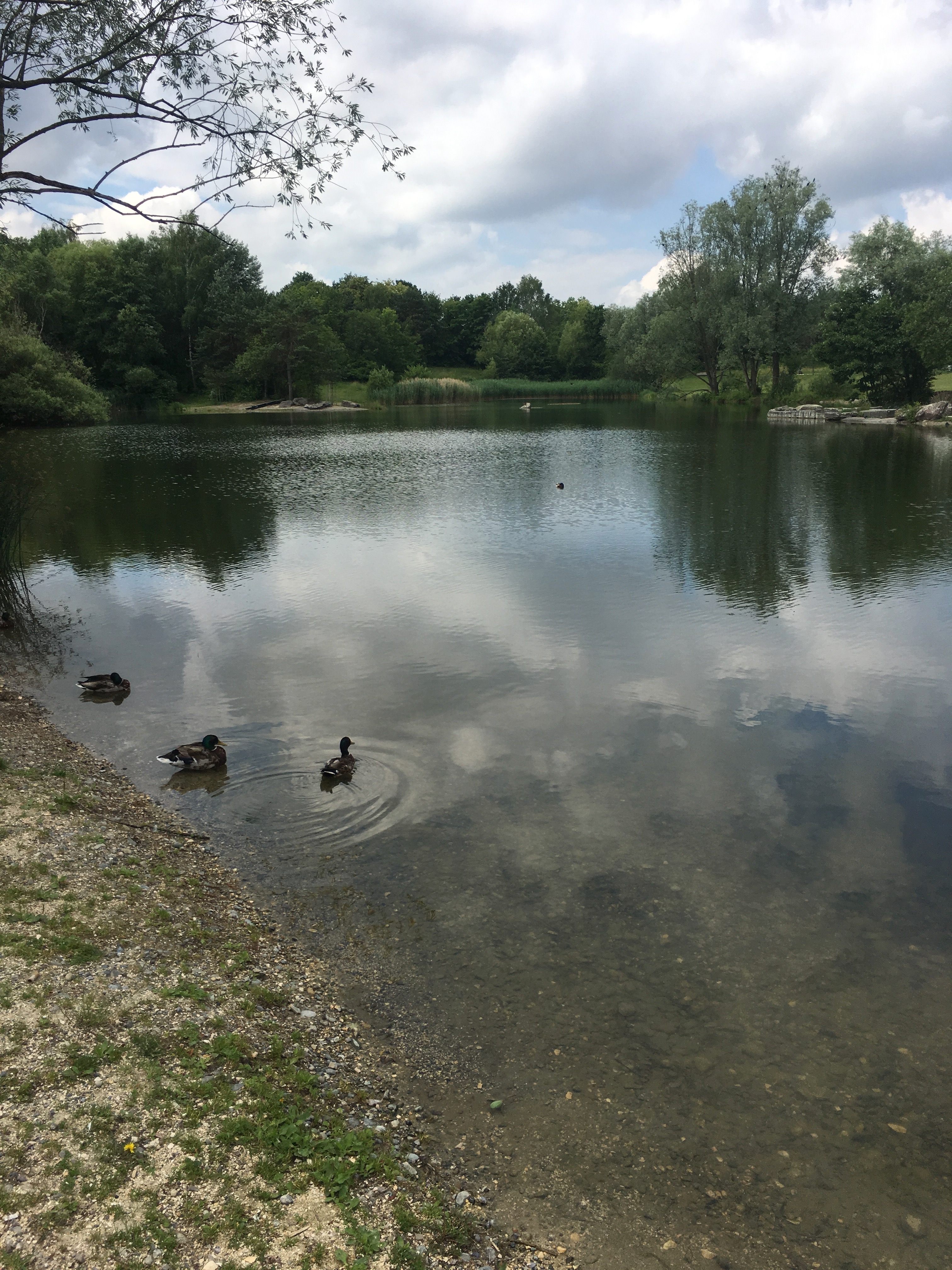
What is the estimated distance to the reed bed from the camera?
336 feet

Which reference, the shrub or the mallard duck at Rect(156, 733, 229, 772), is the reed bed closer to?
the shrub

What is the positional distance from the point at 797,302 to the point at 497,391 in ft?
152

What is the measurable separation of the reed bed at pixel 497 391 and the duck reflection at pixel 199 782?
9715 centimetres

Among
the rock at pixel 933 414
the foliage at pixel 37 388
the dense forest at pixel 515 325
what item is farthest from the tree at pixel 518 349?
the foliage at pixel 37 388

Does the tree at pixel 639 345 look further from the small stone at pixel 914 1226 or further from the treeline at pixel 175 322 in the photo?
the small stone at pixel 914 1226

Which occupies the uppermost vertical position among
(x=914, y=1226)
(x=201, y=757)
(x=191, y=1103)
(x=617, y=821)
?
(x=201, y=757)

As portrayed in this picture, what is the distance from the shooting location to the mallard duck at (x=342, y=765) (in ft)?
33.8

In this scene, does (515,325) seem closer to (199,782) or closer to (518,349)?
A: (518,349)

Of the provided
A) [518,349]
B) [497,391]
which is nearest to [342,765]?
[497,391]

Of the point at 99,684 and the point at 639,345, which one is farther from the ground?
the point at 639,345

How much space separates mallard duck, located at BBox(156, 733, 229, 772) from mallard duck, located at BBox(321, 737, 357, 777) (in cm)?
142

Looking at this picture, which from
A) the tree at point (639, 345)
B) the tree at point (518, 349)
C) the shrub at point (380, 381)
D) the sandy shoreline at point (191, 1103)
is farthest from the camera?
the tree at point (518, 349)

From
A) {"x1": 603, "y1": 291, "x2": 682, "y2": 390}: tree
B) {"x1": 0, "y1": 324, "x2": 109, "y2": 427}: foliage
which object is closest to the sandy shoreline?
{"x1": 0, "y1": 324, "x2": 109, "y2": 427}: foliage

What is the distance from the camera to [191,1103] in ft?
16.2
